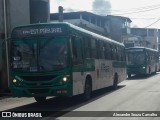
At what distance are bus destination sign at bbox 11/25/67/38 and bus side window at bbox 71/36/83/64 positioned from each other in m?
0.59

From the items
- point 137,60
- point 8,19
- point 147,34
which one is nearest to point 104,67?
point 8,19

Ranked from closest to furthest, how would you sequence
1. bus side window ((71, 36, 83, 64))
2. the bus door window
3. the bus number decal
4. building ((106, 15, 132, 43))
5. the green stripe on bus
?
bus side window ((71, 36, 83, 64))
the bus door window
the bus number decal
the green stripe on bus
building ((106, 15, 132, 43))

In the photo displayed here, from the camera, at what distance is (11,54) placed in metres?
13.3

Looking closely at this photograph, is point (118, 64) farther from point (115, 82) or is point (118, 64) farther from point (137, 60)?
point (137, 60)

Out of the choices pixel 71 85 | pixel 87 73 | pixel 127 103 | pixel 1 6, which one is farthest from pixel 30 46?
pixel 1 6

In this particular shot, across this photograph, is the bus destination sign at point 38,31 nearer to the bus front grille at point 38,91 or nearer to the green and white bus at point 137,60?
the bus front grille at point 38,91

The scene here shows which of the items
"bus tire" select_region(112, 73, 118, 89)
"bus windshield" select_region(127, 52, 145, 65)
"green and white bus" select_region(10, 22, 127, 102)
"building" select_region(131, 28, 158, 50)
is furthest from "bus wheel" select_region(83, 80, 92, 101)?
"building" select_region(131, 28, 158, 50)

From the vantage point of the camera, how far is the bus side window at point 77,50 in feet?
43.7

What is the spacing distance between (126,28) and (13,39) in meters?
65.2

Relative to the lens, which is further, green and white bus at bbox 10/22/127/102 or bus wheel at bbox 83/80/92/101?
bus wheel at bbox 83/80/92/101

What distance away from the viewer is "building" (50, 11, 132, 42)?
53875 mm

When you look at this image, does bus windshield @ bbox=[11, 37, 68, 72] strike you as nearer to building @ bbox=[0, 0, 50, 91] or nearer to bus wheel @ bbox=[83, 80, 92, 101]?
bus wheel @ bbox=[83, 80, 92, 101]

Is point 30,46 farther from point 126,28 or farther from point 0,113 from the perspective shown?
point 126,28

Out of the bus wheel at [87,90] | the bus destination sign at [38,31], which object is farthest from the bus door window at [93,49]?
the bus destination sign at [38,31]
